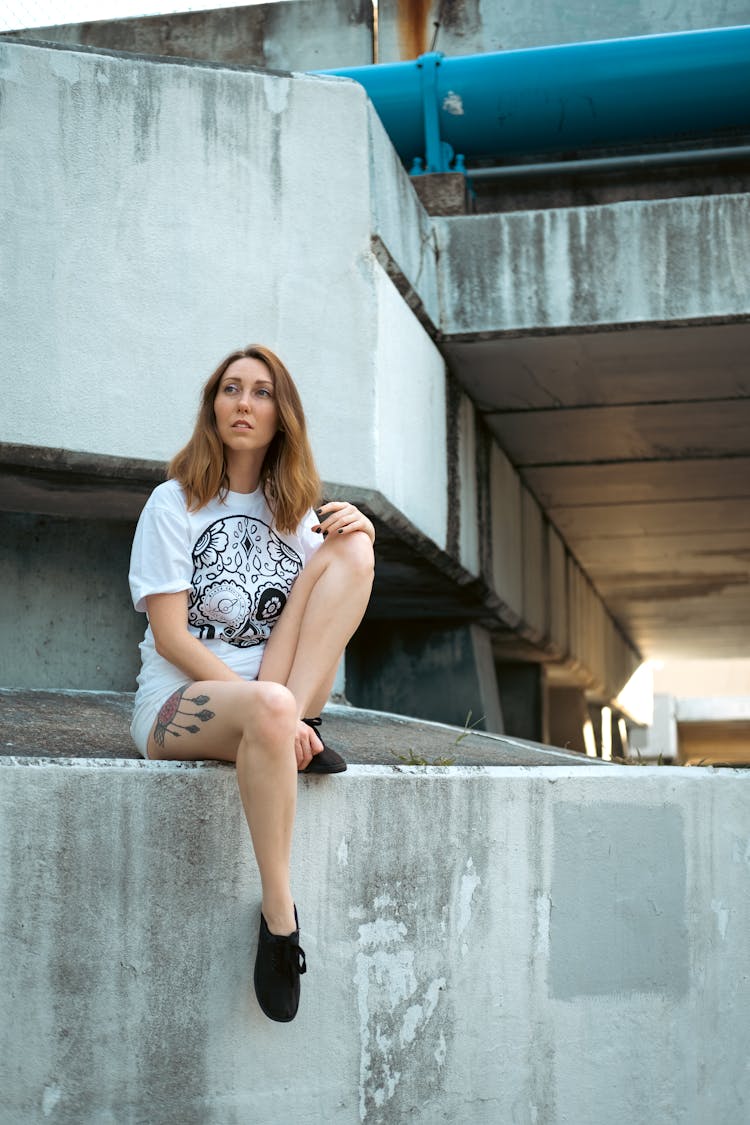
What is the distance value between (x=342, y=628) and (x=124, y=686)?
2657 millimetres

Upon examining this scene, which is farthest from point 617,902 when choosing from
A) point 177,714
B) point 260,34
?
point 260,34

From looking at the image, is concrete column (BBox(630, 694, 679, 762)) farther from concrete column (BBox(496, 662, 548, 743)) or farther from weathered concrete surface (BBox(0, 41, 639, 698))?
weathered concrete surface (BBox(0, 41, 639, 698))

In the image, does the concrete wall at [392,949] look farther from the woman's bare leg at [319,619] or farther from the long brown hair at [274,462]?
the long brown hair at [274,462]

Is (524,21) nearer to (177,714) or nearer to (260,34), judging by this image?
(260,34)

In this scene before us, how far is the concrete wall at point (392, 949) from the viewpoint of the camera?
3088mm

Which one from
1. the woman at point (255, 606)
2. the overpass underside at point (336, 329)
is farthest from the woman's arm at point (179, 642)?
the overpass underside at point (336, 329)

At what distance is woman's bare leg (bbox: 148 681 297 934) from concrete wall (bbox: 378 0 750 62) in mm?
5955

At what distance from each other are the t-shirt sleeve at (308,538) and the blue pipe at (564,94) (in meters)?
4.27

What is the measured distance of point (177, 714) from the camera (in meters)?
3.15

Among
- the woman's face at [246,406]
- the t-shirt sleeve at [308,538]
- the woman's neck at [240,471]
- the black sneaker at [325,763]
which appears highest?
the woman's face at [246,406]

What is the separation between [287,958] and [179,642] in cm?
82

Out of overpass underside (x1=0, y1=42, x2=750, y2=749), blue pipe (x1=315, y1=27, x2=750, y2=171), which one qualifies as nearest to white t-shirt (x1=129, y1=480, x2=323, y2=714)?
overpass underside (x1=0, y1=42, x2=750, y2=749)

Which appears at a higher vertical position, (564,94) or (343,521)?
(564,94)

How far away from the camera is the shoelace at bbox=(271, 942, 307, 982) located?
3.10 meters
